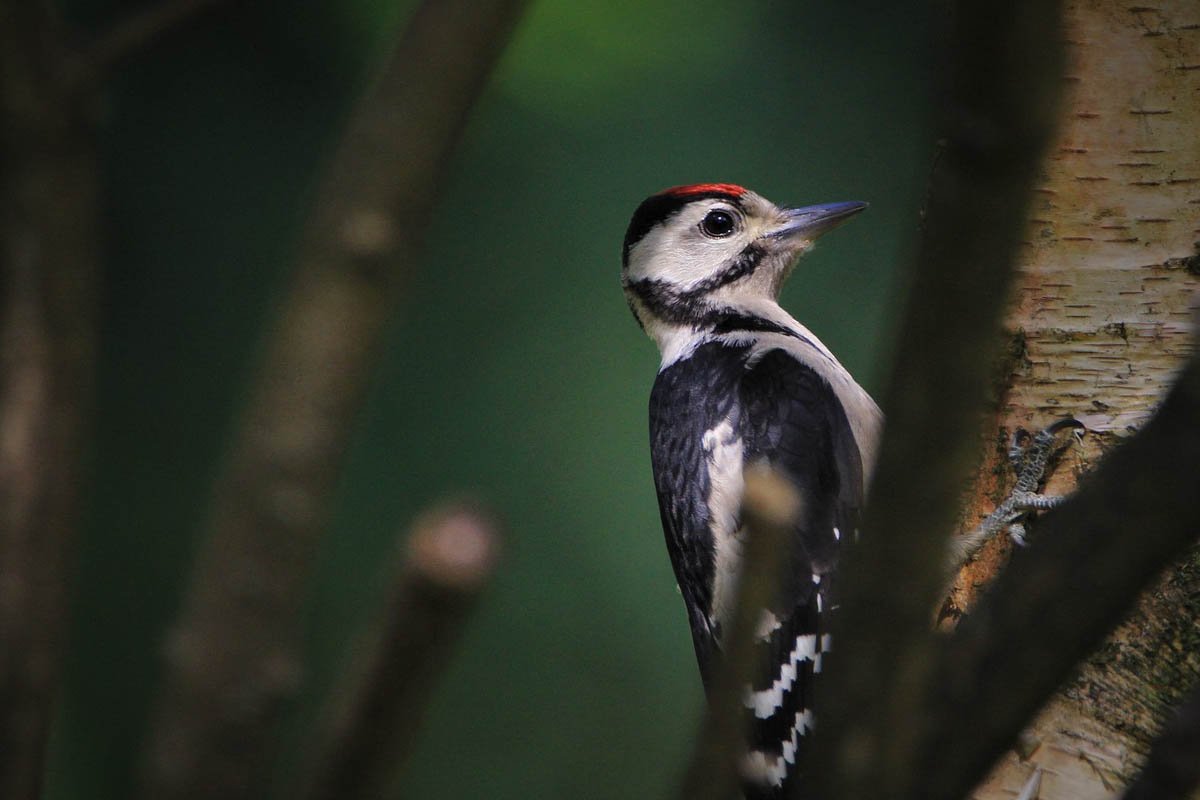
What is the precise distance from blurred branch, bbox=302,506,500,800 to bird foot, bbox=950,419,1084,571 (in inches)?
62.3

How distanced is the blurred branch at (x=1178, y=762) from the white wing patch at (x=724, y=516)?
1.80 m

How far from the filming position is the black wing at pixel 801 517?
2418 millimetres

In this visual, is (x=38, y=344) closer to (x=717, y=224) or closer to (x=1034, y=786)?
(x=1034, y=786)

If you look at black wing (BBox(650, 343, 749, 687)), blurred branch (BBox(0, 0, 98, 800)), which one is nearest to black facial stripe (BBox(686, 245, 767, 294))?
black wing (BBox(650, 343, 749, 687))

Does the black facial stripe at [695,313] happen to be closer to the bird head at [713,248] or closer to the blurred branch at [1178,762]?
the bird head at [713,248]

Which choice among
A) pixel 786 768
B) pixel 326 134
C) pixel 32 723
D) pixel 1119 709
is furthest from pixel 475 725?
pixel 32 723

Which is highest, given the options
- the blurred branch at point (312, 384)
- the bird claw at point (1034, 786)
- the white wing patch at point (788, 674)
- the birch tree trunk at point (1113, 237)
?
the blurred branch at point (312, 384)

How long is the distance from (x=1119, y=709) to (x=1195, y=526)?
3.79 ft

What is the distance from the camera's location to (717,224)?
3.22 metres

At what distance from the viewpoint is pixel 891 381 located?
739 mm

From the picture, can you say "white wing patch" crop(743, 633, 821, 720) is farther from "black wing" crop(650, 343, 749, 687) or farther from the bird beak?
the bird beak

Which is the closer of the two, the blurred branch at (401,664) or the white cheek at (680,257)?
the blurred branch at (401,664)

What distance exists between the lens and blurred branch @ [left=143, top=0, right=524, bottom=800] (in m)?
0.82

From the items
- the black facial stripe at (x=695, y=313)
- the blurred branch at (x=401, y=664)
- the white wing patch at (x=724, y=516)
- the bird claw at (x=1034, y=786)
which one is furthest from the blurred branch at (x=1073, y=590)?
the black facial stripe at (x=695, y=313)
